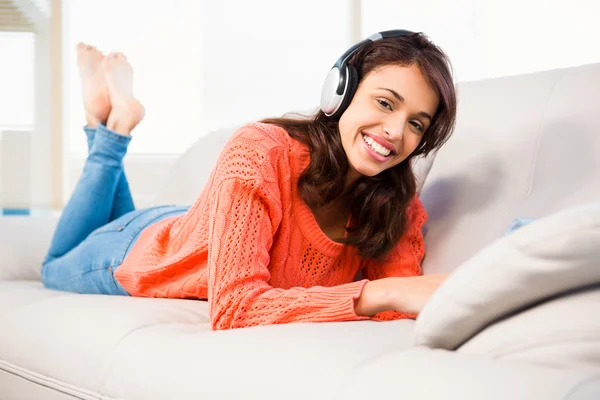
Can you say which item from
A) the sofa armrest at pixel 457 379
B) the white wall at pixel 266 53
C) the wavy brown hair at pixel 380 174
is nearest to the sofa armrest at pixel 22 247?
the wavy brown hair at pixel 380 174

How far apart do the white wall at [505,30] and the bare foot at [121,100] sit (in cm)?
197

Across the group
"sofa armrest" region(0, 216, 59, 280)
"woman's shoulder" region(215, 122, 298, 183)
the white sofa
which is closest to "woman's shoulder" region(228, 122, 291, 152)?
"woman's shoulder" region(215, 122, 298, 183)

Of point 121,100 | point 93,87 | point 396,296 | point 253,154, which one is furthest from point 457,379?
point 93,87

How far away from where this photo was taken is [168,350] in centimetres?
119

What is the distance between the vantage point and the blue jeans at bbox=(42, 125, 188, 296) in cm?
196

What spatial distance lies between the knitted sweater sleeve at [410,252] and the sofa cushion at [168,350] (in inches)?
11.8

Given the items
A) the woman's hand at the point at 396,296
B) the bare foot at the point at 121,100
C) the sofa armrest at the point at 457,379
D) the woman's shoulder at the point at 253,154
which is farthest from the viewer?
the bare foot at the point at 121,100

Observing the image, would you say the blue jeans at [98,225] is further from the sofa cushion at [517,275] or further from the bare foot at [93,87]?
the sofa cushion at [517,275]

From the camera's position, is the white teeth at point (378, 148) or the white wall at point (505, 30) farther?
the white wall at point (505, 30)

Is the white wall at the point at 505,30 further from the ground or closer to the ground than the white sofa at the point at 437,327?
further from the ground

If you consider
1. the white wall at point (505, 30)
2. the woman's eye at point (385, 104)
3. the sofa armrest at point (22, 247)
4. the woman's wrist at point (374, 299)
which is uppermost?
the white wall at point (505, 30)

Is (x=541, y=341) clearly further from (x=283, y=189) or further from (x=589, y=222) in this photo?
(x=283, y=189)

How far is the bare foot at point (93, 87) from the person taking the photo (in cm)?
215

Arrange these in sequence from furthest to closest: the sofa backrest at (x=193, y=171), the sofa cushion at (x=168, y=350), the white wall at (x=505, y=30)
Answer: the white wall at (x=505, y=30) < the sofa backrest at (x=193, y=171) < the sofa cushion at (x=168, y=350)
